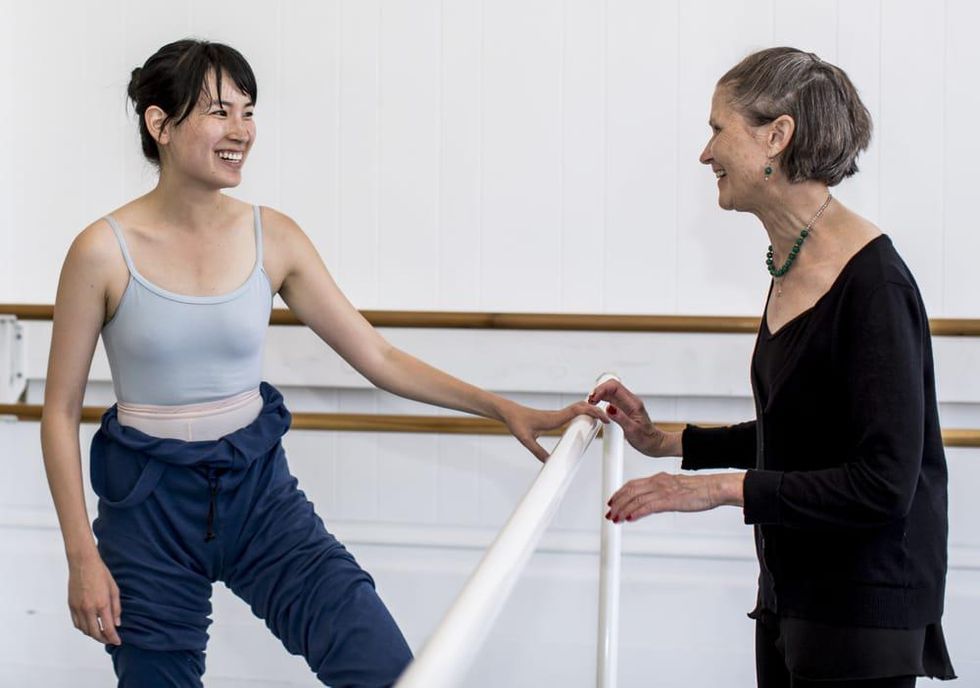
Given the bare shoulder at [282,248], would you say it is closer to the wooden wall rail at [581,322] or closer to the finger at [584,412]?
the finger at [584,412]

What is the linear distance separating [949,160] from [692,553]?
971 mm

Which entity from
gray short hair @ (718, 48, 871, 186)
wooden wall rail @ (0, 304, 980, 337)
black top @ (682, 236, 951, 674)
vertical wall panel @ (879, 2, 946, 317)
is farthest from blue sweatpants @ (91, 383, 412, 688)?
vertical wall panel @ (879, 2, 946, 317)

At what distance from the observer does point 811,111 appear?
4.13 ft

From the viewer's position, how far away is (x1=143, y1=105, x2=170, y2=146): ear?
1.60 meters

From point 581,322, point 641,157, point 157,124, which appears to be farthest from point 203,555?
point 641,157

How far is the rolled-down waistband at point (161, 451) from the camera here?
1.51 m

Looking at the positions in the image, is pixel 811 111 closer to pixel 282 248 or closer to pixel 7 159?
pixel 282 248

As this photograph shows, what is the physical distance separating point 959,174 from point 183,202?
1566 millimetres

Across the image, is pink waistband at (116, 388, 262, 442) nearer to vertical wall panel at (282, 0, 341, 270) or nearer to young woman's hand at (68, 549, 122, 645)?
young woman's hand at (68, 549, 122, 645)

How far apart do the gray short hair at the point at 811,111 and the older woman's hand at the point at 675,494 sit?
361 mm

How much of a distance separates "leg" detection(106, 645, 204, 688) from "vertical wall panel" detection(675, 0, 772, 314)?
4.29 feet

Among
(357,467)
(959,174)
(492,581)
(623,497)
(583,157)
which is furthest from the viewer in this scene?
(357,467)

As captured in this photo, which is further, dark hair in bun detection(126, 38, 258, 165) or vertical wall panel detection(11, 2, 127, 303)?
vertical wall panel detection(11, 2, 127, 303)

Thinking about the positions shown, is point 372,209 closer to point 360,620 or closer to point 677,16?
point 677,16
